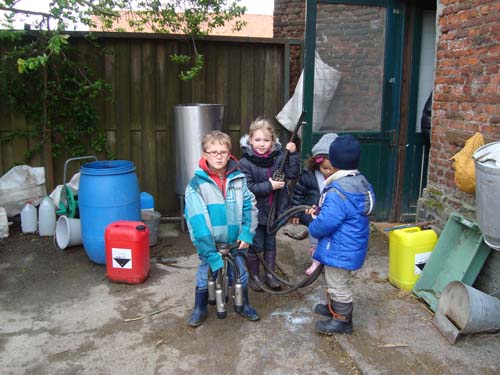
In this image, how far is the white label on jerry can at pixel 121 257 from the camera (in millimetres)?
4371

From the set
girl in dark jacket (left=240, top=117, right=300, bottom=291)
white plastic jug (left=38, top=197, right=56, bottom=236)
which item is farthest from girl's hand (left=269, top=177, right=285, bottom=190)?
white plastic jug (left=38, top=197, right=56, bottom=236)

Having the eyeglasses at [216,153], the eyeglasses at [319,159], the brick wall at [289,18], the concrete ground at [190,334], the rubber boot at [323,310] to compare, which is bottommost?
the concrete ground at [190,334]

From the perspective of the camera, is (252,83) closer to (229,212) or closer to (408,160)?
(408,160)

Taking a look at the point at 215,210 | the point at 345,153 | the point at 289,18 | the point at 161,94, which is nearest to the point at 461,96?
the point at 345,153

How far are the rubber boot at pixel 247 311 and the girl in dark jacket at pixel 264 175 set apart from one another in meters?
0.39

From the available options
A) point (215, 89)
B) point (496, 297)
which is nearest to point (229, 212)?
point (496, 297)

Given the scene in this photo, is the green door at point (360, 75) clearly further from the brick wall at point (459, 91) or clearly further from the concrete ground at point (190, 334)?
the concrete ground at point (190, 334)

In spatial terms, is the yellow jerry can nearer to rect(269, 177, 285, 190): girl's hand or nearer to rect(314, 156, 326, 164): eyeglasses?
rect(314, 156, 326, 164): eyeglasses

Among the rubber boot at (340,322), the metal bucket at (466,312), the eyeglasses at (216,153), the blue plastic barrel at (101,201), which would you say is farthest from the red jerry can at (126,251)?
the metal bucket at (466,312)

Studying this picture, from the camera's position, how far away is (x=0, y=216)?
5.54 m

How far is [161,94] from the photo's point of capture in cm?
625

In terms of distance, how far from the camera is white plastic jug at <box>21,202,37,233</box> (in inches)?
228

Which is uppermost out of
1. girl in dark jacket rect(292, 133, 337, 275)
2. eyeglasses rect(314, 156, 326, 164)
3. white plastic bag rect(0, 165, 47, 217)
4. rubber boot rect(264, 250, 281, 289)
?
eyeglasses rect(314, 156, 326, 164)

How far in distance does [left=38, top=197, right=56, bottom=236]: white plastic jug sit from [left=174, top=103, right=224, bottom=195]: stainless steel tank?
4.73ft
